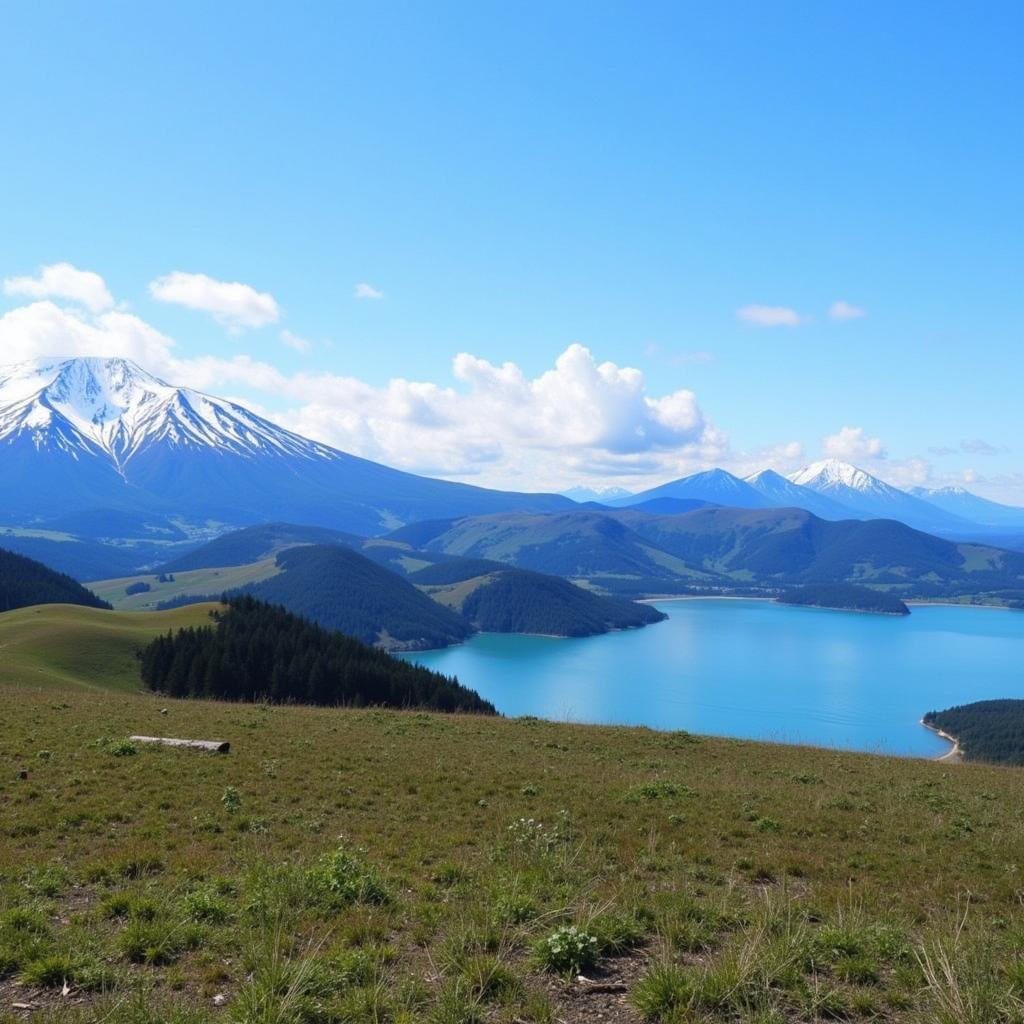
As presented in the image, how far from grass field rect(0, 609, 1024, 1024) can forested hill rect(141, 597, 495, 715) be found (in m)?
40.5

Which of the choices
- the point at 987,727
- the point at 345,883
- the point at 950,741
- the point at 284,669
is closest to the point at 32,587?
the point at 284,669

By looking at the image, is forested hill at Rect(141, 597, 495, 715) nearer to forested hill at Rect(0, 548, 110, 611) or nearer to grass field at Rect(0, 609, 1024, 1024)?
grass field at Rect(0, 609, 1024, 1024)

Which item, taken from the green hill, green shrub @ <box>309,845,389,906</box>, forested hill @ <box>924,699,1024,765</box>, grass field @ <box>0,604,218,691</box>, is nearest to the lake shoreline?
forested hill @ <box>924,699,1024,765</box>

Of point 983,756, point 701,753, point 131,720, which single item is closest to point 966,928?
point 701,753

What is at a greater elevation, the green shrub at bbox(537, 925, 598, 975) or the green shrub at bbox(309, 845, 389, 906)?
the green shrub at bbox(537, 925, 598, 975)

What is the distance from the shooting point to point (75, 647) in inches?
2309

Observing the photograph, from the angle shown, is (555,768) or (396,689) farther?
(396,689)

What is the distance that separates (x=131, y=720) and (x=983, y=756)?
133 meters

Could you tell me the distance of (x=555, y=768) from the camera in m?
20.0

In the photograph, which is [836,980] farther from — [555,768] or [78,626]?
[78,626]

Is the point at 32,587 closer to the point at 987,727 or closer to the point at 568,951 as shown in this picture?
the point at 568,951

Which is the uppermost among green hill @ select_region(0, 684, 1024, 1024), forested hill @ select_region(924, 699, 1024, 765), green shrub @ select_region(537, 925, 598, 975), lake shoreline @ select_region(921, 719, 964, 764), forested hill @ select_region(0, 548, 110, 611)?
green shrub @ select_region(537, 925, 598, 975)

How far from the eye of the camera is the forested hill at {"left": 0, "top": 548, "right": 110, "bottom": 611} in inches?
4855

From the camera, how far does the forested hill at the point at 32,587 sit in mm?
123312
